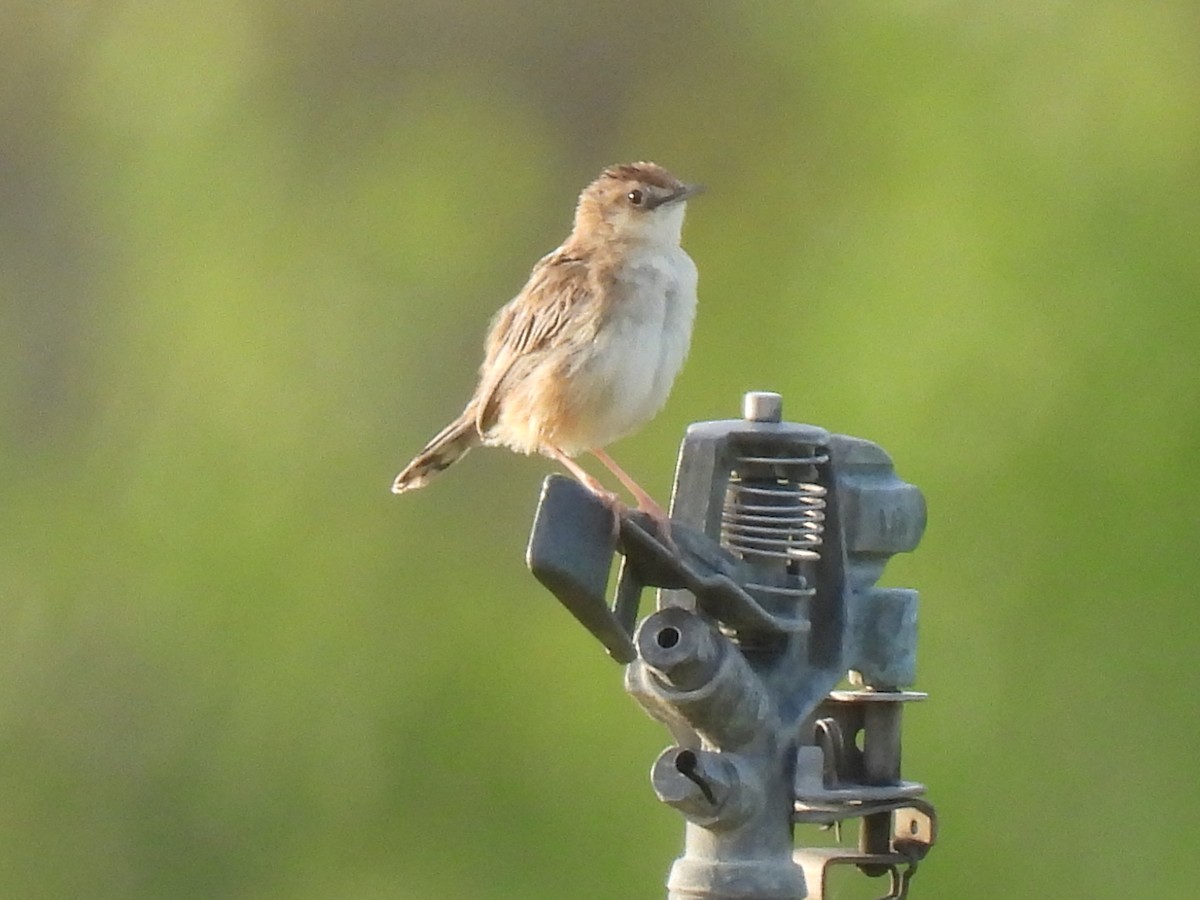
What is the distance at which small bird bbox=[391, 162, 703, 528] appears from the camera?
4047mm

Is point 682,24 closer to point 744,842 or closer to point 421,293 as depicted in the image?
point 421,293

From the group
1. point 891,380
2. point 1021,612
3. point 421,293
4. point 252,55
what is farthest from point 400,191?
point 1021,612

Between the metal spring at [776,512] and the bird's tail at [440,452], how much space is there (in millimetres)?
1548

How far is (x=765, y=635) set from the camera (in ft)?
9.37

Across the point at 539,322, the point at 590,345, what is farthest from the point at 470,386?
the point at 590,345

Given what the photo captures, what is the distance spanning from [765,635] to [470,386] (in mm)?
5686

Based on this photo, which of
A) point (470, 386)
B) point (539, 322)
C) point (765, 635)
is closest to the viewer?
point (765, 635)

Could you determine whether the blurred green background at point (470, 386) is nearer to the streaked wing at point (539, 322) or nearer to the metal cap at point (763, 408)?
the streaked wing at point (539, 322)

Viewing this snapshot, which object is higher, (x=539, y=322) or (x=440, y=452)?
(x=539, y=322)

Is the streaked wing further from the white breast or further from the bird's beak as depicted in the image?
the bird's beak

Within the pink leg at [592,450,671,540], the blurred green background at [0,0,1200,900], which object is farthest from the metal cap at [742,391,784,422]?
the blurred green background at [0,0,1200,900]

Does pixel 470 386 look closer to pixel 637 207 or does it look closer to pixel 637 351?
pixel 637 207

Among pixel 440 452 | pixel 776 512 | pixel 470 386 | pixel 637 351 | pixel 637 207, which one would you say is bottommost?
pixel 776 512

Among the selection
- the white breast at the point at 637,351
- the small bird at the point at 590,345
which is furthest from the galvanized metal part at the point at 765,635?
the white breast at the point at 637,351
